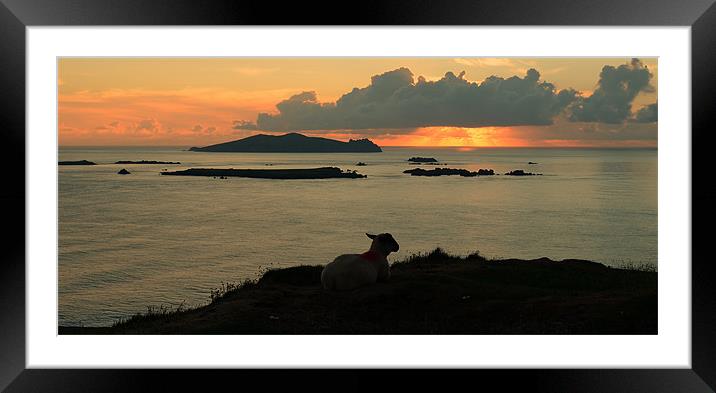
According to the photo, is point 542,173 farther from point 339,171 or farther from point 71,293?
Result: point 71,293

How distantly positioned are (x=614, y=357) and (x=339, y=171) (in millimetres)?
16925

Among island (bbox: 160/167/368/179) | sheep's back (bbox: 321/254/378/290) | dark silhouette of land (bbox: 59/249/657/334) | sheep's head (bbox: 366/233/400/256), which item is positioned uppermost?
island (bbox: 160/167/368/179)

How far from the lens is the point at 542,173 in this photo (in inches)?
867

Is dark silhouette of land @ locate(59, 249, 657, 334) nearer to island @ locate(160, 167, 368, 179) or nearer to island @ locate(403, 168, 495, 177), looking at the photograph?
island @ locate(160, 167, 368, 179)

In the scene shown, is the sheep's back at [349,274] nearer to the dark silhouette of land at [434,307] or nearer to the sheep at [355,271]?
the sheep at [355,271]

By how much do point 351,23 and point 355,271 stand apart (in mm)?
3801

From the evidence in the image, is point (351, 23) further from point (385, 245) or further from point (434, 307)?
point (385, 245)

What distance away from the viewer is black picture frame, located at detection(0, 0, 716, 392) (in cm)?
449

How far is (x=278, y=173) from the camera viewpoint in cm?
2139

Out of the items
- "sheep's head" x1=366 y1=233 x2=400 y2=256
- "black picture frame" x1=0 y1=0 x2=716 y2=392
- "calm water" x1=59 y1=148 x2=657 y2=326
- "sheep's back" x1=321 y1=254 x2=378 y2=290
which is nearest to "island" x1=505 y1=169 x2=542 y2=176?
"calm water" x1=59 y1=148 x2=657 y2=326

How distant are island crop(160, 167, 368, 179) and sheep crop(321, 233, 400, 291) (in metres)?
12.6

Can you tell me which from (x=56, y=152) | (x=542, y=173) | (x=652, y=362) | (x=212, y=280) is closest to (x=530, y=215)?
(x=542, y=173)

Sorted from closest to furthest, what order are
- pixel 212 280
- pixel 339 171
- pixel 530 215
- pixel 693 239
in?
pixel 693 239, pixel 212 280, pixel 530 215, pixel 339 171

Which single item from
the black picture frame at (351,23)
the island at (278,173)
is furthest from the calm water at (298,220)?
the black picture frame at (351,23)
